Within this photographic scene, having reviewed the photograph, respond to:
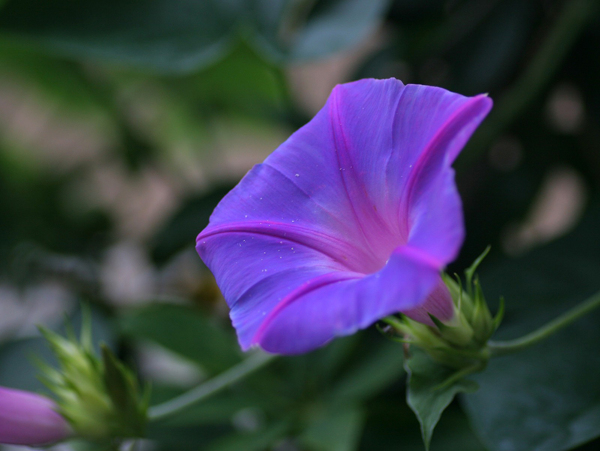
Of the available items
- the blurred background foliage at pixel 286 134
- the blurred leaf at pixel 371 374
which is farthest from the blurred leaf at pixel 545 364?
the blurred leaf at pixel 371 374

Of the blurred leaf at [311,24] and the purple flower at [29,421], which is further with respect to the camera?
the blurred leaf at [311,24]

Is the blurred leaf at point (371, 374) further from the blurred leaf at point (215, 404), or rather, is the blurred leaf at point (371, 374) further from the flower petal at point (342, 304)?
the flower petal at point (342, 304)

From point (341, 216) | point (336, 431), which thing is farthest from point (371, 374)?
point (341, 216)

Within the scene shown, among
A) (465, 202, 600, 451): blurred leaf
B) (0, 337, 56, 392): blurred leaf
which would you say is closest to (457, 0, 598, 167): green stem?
(465, 202, 600, 451): blurred leaf

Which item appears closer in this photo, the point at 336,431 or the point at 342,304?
the point at 342,304

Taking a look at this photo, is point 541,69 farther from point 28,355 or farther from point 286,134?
point 28,355

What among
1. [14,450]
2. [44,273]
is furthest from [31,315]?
[14,450]

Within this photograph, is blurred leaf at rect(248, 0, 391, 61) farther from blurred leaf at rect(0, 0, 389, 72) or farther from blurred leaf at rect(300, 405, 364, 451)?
blurred leaf at rect(300, 405, 364, 451)

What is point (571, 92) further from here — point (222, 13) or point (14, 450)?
point (14, 450)
